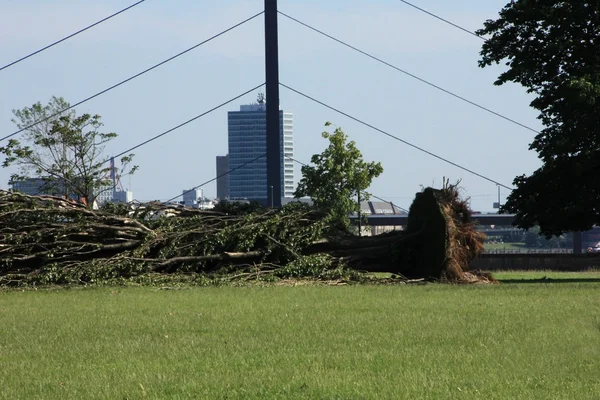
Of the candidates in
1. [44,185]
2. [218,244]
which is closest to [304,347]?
[218,244]

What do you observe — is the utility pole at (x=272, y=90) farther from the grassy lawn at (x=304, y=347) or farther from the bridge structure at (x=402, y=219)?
the bridge structure at (x=402, y=219)

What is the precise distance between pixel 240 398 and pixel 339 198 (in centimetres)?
4804

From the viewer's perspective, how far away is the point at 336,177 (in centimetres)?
5656

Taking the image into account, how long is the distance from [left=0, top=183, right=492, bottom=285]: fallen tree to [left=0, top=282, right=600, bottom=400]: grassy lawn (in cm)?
419

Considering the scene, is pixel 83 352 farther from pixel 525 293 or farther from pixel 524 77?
pixel 524 77

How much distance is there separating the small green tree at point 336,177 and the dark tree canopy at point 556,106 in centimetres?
2816

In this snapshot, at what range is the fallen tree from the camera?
21828 millimetres

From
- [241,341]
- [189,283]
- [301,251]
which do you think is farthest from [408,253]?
[241,341]

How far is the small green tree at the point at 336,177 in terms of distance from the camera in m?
56.5

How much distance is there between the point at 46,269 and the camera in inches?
843

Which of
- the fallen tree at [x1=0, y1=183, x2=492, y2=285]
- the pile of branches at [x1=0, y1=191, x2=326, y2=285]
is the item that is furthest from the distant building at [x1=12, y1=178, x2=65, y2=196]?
the fallen tree at [x1=0, y1=183, x2=492, y2=285]

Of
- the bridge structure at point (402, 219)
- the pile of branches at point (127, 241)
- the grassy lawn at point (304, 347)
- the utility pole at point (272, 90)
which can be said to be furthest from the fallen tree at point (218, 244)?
the bridge structure at point (402, 219)

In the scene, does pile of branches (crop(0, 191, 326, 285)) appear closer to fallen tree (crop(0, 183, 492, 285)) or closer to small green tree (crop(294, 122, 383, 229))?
fallen tree (crop(0, 183, 492, 285))

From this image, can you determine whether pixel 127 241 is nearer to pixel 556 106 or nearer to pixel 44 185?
pixel 556 106
